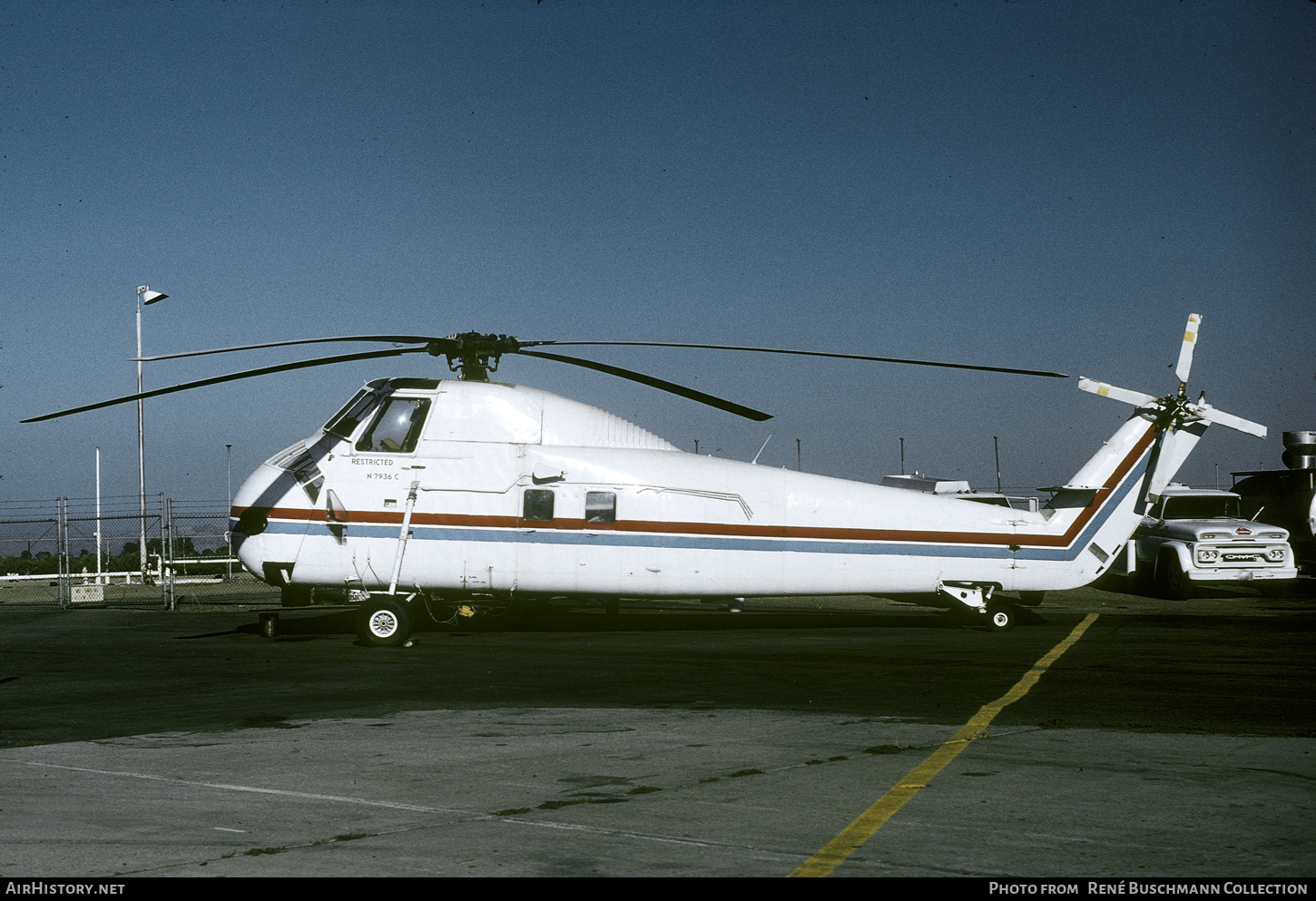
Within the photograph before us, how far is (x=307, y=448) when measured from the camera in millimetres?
16234

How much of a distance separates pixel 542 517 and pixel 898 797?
10.6m

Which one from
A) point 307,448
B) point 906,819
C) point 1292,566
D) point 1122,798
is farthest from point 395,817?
point 1292,566

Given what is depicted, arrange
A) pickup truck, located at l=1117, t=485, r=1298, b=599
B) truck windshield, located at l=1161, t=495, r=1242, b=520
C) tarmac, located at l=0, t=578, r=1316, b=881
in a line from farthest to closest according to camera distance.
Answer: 1. truck windshield, located at l=1161, t=495, r=1242, b=520
2. pickup truck, located at l=1117, t=485, r=1298, b=599
3. tarmac, located at l=0, t=578, r=1316, b=881

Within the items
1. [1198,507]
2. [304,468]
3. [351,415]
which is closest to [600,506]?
[351,415]

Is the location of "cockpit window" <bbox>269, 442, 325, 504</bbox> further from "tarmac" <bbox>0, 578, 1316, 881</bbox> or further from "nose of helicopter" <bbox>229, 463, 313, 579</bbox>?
"tarmac" <bbox>0, 578, 1316, 881</bbox>

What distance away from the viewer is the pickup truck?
2297 cm

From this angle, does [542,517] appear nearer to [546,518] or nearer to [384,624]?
[546,518]

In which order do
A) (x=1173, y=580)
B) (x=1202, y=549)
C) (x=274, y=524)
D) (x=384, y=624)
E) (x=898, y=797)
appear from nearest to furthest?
(x=898, y=797) → (x=384, y=624) → (x=274, y=524) → (x=1202, y=549) → (x=1173, y=580)

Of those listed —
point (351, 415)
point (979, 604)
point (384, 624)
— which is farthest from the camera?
point (979, 604)

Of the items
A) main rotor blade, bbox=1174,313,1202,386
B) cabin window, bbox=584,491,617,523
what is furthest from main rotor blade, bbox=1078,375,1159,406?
cabin window, bbox=584,491,617,523

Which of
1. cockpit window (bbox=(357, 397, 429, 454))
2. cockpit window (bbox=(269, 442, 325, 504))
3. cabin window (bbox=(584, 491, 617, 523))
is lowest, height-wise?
cabin window (bbox=(584, 491, 617, 523))

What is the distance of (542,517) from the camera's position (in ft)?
52.6

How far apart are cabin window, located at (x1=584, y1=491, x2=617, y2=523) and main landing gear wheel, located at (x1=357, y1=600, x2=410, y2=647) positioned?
3.02 metres
